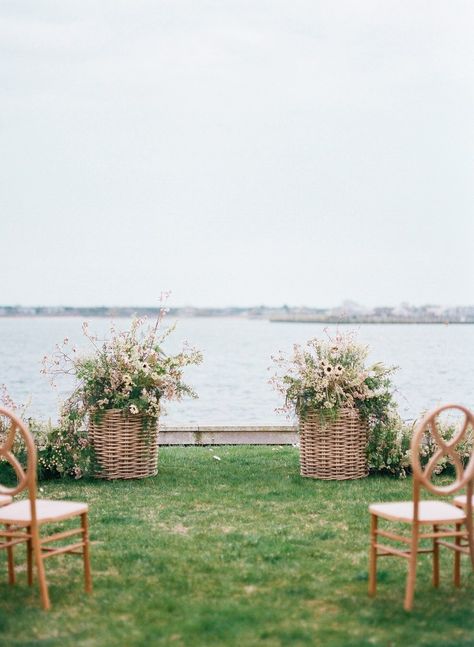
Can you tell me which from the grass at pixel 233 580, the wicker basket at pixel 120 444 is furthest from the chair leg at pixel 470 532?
the wicker basket at pixel 120 444

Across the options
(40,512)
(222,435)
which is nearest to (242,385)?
(222,435)

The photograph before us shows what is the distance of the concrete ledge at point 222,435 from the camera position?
11.6 m

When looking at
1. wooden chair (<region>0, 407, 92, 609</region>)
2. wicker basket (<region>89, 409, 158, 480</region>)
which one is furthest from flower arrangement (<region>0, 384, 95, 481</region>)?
wooden chair (<region>0, 407, 92, 609</region>)

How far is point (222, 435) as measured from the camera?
456 inches

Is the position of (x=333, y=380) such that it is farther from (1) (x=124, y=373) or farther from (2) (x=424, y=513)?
(2) (x=424, y=513)

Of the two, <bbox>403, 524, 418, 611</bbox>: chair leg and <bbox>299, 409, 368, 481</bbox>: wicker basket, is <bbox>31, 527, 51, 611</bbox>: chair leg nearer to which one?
<bbox>403, 524, 418, 611</bbox>: chair leg

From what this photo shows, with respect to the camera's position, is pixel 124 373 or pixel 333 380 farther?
pixel 124 373

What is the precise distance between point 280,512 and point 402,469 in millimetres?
1991

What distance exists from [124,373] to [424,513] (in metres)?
4.46

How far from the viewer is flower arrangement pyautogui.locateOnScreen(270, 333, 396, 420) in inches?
348

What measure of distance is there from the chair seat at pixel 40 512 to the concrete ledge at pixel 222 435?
20.4ft

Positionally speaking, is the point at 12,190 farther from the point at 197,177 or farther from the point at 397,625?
the point at 397,625

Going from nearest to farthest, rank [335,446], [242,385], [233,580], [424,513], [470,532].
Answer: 1. [424,513]
2. [470,532]
3. [233,580]
4. [335,446]
5. [242,385]

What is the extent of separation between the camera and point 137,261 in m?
78.7
